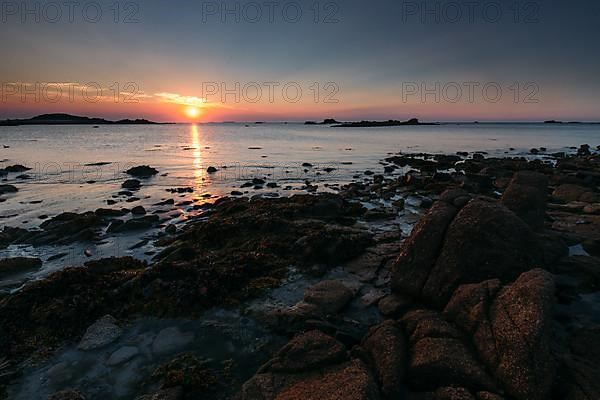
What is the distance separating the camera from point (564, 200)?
21.6m

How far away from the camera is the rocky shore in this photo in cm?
593

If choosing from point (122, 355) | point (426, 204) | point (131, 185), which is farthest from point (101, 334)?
point (131, 185)

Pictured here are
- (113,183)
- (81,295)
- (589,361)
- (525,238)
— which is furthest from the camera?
(113,183)

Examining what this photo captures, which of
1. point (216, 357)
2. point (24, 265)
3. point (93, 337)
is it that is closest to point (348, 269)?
point (216, 357)

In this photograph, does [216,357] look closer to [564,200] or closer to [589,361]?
[589,361]

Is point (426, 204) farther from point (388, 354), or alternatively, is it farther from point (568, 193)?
point (388, 354)

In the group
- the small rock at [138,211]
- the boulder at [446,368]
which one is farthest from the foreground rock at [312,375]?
the small rock at [138,211]

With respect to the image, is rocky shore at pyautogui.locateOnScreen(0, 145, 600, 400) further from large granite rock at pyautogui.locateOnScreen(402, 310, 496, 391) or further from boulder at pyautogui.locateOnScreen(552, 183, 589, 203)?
boulder at pyautogui.locateOnScreen(552, 183, 589, 203)

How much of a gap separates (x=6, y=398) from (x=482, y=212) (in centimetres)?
1198

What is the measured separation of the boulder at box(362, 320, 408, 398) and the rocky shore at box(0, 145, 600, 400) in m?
0.03

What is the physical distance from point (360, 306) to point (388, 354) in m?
2.75

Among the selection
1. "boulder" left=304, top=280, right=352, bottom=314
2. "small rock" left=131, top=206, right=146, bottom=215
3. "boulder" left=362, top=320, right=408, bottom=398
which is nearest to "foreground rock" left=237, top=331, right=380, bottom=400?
"boulder" left=362, top=320, right=408, bottom=398

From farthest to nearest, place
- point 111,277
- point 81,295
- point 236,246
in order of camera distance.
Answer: point 236,246 < point 111,277 < point 81,295

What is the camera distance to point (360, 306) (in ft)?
30.3
